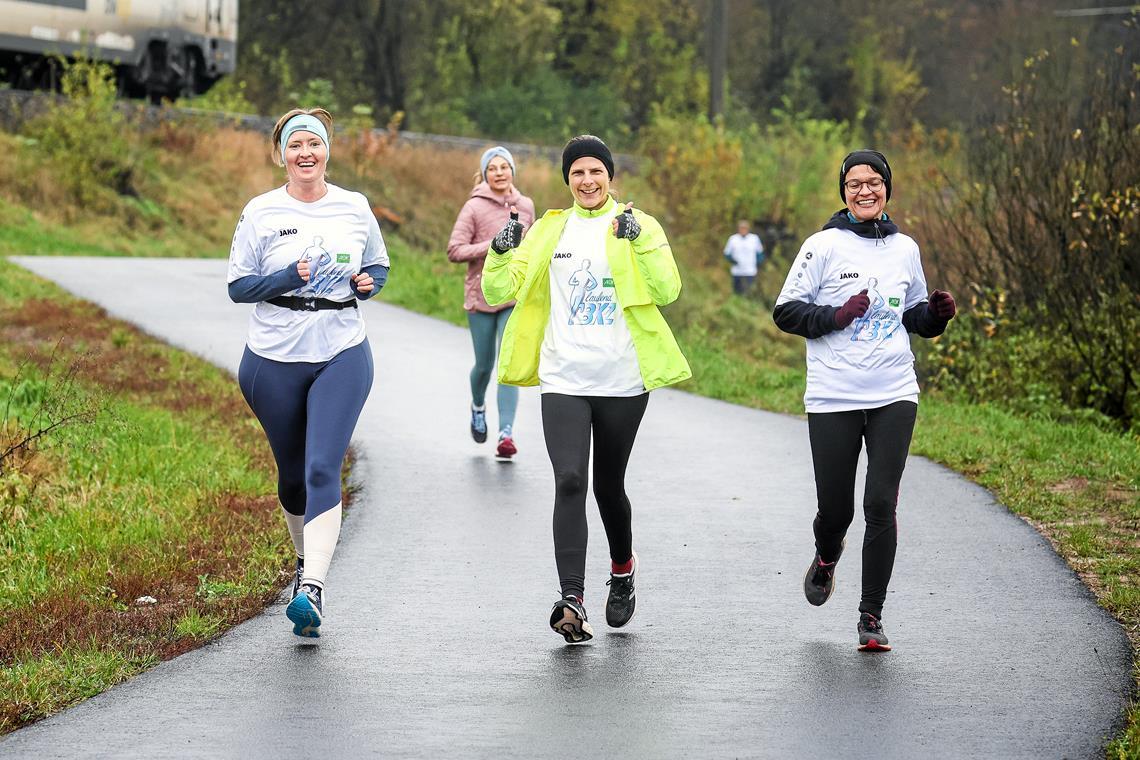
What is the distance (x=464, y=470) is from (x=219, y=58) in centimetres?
2526

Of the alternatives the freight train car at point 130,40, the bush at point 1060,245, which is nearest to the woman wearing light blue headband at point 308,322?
the bush at point 1060,245

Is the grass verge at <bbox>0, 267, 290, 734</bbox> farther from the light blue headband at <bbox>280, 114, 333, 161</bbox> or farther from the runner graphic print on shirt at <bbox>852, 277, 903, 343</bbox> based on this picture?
the runner graphic print on shirt at <bbox>852, 277, 903, 343</bbox>

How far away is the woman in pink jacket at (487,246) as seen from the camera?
10953 mm

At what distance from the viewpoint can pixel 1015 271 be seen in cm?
1695

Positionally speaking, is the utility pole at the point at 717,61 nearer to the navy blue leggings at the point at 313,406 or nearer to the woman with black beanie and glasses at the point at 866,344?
the woman with black beanie and glasses at the point at 866,344

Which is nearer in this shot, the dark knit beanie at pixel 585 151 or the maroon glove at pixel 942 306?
the maroon glove at pixel 942 306

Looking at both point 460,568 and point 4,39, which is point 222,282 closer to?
point 4,39

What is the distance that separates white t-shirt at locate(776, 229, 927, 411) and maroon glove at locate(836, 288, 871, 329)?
5.4 inches

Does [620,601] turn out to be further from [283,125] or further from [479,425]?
[479,425]

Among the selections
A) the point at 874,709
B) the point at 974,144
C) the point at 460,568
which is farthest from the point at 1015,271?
the point at 874,709

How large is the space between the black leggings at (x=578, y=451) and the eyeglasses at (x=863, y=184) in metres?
1.09

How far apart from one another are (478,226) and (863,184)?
15.6 feet

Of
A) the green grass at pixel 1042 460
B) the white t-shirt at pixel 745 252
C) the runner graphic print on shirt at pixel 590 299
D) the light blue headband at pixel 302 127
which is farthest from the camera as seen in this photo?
the white t-shirt at pixel 745 252

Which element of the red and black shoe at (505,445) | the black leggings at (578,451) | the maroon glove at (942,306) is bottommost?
the red and black shoe at (505,445)
